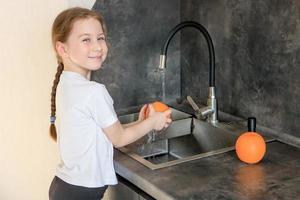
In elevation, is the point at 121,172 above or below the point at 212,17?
below

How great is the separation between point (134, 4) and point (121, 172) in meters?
0.82

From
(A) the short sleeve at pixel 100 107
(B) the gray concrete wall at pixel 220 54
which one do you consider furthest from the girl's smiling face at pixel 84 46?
(B) the gray concrete wall at pixel 220 54

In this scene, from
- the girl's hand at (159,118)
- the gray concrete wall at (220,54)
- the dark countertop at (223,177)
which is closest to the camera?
the dark countertop at (223,177)

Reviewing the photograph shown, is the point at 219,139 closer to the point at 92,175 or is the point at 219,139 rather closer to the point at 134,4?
the point at 92,175

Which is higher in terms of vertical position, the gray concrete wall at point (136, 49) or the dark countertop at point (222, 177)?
the gray concrete wall at point (136, 49)

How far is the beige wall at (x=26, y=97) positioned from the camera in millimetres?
1774

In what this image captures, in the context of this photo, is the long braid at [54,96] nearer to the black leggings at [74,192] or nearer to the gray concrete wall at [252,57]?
the black leggings at [74,192]

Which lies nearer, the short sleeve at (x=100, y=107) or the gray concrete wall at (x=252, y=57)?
the short sleeve at (x=100, y=107)

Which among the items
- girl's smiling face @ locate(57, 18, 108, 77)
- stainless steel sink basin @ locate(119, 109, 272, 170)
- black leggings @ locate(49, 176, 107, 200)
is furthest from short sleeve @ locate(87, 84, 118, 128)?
stainless steel sink basin @ locate(119, 109, 272, 170)

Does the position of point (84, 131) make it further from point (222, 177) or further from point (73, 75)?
point (222, 177)

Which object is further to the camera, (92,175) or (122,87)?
(122,87)

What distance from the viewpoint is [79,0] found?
5.78 feet

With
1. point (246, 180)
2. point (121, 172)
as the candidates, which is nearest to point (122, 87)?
point (121, 172)

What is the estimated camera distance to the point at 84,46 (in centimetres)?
141
